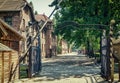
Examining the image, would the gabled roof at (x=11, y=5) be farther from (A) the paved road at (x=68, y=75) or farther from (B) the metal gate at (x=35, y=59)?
(B) the metal gate at (x=35, y=59)

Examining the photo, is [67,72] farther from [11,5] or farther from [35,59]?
[11,5]

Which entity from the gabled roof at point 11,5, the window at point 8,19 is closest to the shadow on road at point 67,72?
the window at point 8,19

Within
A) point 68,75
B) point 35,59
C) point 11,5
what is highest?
point 11,5

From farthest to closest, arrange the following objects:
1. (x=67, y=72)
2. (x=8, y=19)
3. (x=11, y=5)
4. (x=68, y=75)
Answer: (x=8, y=19) < (x=11, y=5) < (x=67, y=72) < (x=68, y=75)

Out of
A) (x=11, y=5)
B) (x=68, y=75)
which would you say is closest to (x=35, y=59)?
(x=68, y=75)

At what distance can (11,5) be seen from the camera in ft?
129

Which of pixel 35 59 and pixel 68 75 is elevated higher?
pixel 35 59

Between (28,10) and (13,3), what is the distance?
5.24 m

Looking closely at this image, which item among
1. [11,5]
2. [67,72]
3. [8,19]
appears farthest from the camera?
[8,19]

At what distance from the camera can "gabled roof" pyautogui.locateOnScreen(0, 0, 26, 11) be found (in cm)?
3856

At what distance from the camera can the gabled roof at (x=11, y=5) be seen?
38562 mm

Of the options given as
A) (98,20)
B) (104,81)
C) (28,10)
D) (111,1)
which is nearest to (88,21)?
(98,20)

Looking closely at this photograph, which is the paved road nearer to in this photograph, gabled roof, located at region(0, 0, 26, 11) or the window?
the window

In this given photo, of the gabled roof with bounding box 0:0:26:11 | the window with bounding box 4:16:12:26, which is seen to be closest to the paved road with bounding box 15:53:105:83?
the window with bounding box 4:16:12:26
